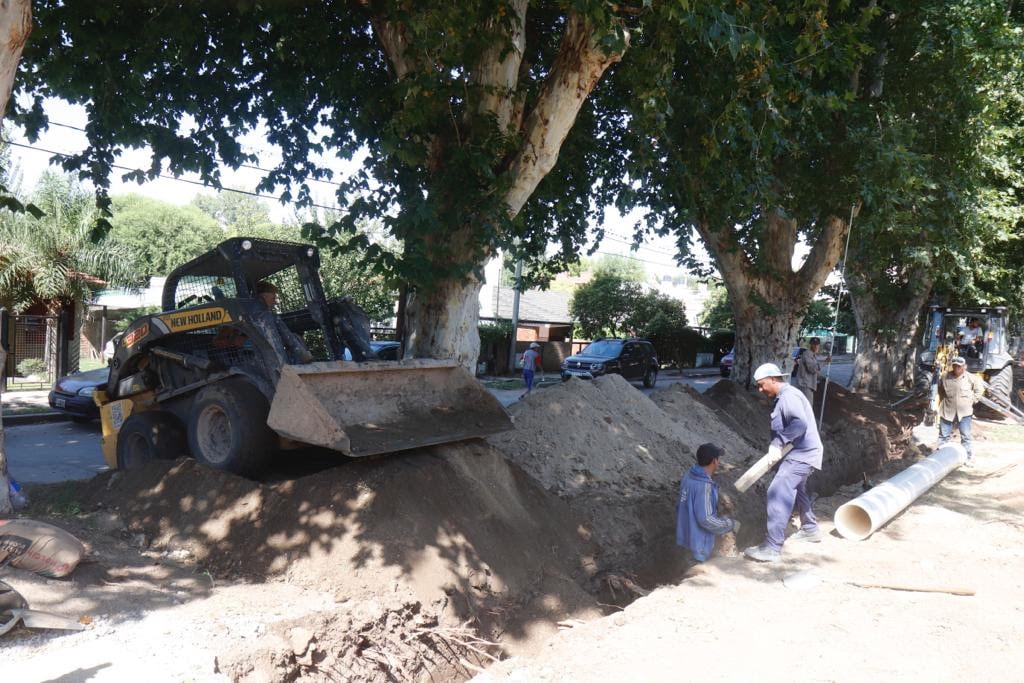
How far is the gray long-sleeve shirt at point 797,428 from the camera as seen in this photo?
7.05 meters

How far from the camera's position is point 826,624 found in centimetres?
543

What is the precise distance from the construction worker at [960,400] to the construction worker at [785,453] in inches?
257

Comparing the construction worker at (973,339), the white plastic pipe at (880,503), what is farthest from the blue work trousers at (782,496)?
the construction worker at (973,339)

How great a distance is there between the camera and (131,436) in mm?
Answer: 8148

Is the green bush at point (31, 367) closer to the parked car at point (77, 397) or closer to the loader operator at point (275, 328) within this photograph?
the parked car at point (77, 397)

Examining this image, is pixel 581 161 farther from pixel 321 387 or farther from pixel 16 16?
pixel 16 16

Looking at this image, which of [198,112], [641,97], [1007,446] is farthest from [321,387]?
[1007,446]

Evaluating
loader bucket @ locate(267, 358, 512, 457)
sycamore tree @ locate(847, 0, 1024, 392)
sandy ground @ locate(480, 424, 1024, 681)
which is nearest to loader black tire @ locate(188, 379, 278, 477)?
loader bucket @ locate(267, 358, 512, 457)

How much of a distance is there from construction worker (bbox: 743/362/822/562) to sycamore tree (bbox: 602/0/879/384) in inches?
130

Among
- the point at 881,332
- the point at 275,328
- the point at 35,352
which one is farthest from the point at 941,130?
the point at 35,352

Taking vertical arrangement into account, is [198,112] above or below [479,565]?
above

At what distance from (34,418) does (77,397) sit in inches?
71.2

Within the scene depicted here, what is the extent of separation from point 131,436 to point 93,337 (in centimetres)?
Result: 2184

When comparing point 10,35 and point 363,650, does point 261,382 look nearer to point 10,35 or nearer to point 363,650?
point 363,650
